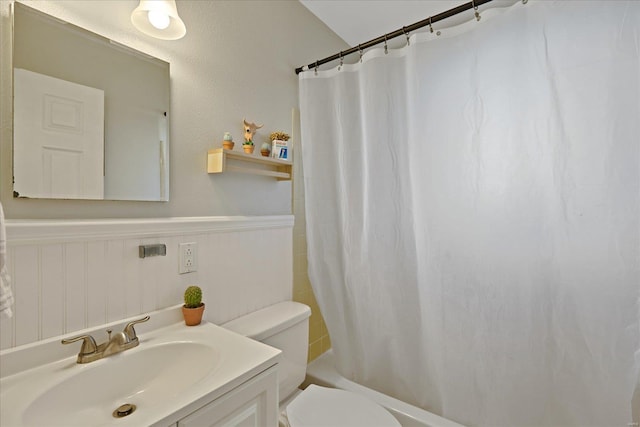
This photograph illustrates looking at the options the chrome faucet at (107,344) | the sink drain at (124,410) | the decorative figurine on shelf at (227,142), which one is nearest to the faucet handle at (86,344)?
the chrome faucet at (107,344)

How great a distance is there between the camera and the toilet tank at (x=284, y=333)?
4.25ft

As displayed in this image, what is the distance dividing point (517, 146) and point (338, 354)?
4.35 ft

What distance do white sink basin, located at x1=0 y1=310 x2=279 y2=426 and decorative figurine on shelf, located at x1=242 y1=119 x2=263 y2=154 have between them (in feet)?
2.57

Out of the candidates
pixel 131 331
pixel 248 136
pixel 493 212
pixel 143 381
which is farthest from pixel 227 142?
pixel 493 212

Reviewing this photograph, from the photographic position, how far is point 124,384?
913 millimetres

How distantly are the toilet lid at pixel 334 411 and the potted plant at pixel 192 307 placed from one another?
1.85 ft

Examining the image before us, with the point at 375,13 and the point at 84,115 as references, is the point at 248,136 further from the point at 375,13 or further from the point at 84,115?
the point at 375,13

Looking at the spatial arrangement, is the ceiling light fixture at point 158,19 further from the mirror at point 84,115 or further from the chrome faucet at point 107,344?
the chrome faucet at point 107,344

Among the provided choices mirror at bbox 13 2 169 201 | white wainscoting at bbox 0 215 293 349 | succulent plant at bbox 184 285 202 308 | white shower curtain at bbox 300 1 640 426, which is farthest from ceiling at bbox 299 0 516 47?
succulent plant at bbox 184 285 202 308

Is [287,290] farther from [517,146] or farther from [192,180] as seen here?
[517,146]

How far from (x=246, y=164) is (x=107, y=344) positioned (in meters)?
0.89

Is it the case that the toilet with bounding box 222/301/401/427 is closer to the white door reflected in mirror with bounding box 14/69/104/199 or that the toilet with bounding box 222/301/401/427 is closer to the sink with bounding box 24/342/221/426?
the sink with bounding box 24/342/221/426

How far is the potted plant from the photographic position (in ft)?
3.77

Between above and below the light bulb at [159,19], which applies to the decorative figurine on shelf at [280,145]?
below
